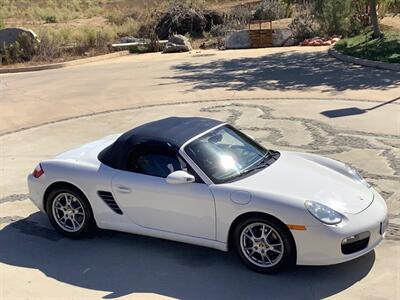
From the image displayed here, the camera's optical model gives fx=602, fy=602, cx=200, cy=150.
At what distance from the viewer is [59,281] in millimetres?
5992

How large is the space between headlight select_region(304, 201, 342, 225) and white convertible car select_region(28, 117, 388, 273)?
0.01 meters

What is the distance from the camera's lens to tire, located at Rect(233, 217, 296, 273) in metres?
5.68

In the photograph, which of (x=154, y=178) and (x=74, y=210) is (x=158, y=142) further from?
(x=74, y=210)

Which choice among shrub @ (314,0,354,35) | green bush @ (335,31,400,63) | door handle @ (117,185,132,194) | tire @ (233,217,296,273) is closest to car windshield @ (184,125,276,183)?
tire @ (233,217,296,273)

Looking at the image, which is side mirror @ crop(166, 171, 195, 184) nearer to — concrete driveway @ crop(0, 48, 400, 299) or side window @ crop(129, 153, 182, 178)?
side window @ crop(129, 153, 182, 178)

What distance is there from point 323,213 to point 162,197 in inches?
A: 66.3

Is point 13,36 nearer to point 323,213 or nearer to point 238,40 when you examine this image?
point 238,40

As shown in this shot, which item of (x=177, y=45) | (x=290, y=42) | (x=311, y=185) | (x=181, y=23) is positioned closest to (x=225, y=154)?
(x=311, y=185)

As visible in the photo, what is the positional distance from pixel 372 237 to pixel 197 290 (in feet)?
5.76

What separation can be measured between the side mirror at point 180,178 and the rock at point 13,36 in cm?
2230

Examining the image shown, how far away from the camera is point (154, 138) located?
6.68 metres

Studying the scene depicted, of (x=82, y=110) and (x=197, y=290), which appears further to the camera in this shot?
(x=82, y=110)

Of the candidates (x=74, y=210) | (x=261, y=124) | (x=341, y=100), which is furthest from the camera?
(x=341, y=100)

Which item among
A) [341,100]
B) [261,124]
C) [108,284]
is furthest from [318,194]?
[341,100]
